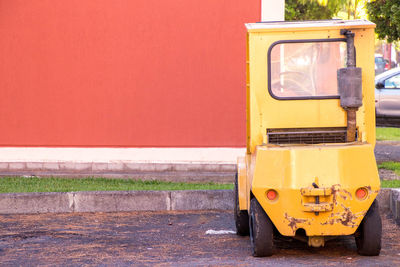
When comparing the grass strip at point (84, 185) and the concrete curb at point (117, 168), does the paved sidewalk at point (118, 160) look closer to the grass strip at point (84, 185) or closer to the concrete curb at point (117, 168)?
the concrete curb at point (117, 168)

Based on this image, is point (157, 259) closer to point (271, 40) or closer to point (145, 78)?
point (271, 40)

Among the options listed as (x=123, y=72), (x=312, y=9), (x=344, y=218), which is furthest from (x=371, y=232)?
(x=312, y=9)

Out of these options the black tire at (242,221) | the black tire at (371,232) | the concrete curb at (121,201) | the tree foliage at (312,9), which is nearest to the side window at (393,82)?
the concrete curb at (121,201)

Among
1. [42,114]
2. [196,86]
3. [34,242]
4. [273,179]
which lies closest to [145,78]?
[196,86]

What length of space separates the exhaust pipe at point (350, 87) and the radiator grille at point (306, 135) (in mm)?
103

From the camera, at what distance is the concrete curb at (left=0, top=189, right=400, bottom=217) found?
9914 millimetres

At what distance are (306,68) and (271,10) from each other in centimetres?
665

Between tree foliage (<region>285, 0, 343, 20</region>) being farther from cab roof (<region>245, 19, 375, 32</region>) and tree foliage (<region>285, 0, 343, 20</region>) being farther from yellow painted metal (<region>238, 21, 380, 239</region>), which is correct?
yellow painted metal (<region>238, 21, 380, 239</region>)

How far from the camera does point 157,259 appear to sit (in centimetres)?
708

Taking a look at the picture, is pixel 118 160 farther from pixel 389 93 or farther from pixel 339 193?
pixel 339 193

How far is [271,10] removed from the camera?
1392 centimetres

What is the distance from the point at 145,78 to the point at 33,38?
2051 millimetres

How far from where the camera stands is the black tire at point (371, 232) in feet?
23.1

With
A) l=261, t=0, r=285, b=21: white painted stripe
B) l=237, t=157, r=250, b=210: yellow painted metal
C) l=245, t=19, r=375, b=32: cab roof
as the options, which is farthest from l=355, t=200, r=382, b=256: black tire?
l=261, t=0, r=285, b=21: white painted stripe
